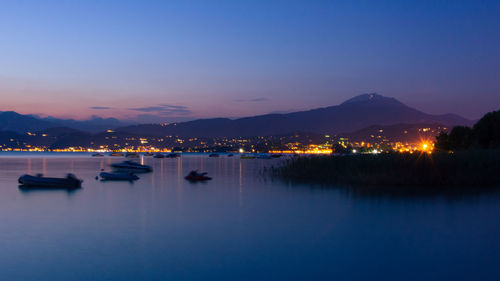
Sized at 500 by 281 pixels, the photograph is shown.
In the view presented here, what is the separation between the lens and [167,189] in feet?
83.5

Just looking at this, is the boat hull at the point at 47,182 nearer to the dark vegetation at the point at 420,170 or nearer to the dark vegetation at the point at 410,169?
the dark vegetation at the point at 410,169

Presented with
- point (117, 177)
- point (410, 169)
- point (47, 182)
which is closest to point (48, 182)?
point (47, 182)

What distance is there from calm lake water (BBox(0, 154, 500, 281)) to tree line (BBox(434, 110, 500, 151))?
2453cm

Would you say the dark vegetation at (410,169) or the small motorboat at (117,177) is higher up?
the dark vegetation at (410,169)

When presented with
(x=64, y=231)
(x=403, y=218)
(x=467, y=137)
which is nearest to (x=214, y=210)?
(x=64, y=231)

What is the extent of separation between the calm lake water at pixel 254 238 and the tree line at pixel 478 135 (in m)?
24.5

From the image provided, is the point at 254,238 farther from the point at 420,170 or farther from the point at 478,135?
the point at 478,135

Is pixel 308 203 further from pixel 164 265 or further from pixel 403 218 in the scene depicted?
pixel 164 265

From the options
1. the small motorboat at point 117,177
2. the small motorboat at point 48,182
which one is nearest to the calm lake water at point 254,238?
the small motorboat at point 48,182

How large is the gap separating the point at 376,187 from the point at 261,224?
462 inches

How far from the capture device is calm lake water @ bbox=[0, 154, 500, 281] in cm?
845

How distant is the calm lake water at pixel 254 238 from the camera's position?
8.45 m

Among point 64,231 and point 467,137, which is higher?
point 467,137

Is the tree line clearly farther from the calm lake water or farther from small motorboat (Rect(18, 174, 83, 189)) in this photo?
small motorboat (Rect(18, 174, 83, 189))
